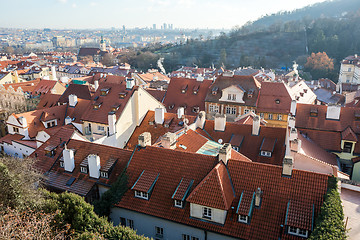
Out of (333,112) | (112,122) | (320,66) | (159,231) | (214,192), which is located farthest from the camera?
(320,66)

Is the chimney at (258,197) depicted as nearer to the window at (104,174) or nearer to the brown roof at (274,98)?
the window at (104,174)

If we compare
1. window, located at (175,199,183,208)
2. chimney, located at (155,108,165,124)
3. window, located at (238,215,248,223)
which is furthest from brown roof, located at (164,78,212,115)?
window, located at (238,215,248,223)

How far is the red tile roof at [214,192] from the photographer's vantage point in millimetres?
17198

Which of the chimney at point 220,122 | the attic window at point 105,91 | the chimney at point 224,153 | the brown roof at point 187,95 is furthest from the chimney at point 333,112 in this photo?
the attic window at point 105,91

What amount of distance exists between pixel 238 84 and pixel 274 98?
223 inches

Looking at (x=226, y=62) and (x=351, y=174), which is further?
(x=226, y=62)

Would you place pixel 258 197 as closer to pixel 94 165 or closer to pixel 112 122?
pixel 94 165

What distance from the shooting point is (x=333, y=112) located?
32531mm

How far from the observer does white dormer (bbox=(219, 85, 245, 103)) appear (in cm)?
4306

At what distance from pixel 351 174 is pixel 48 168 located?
28243 millimetres

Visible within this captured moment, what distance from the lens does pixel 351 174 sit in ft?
97.4

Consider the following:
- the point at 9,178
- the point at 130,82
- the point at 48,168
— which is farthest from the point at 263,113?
the point at 9,178

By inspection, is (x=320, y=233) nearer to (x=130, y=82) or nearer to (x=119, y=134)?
Result: (x=119, y=134)

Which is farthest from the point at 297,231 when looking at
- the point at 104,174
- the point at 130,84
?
the point at 130,84
